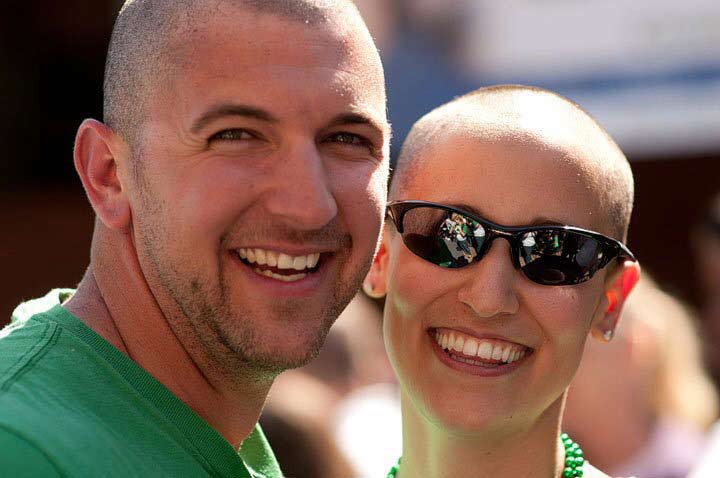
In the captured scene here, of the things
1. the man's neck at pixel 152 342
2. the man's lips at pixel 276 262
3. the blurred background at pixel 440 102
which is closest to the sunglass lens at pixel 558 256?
the man's lips at pixel 276 262

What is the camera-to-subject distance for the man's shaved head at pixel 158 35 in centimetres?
253

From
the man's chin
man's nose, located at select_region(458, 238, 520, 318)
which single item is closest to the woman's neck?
man's nose, located at select_region(458, 238, 520, 318)

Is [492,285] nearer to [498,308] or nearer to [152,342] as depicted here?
[498,308]

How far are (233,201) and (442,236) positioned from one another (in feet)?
2.31

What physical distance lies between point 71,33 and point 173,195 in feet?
26.3

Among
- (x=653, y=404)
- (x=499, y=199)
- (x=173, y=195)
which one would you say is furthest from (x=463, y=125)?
(x=653, y=404)

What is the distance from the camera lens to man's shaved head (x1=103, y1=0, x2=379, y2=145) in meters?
2.53

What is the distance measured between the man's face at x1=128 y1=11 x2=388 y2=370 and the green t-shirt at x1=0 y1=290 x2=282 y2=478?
0.73 feet

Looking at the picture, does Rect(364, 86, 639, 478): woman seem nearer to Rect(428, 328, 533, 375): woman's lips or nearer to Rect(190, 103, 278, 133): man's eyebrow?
Rect(428, 328, 533, 375): woman's lips

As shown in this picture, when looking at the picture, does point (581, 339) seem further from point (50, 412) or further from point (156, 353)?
point (50, 412)

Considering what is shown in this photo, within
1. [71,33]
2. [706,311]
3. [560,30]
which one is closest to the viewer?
[706,311]

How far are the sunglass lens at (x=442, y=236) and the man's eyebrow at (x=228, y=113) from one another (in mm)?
677

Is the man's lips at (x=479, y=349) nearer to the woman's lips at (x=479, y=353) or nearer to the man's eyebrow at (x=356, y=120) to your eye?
the woman's lips at (x=479, y=353)

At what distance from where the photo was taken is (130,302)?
2.64m
